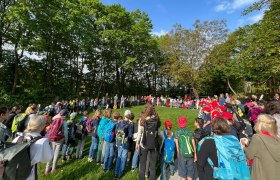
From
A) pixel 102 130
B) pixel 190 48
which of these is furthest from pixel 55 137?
pixel 190 48

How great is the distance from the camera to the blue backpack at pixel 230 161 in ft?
10.6

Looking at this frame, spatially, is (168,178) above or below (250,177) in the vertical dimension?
below

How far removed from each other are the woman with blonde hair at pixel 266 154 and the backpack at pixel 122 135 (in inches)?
139

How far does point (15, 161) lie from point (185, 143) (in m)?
3.58

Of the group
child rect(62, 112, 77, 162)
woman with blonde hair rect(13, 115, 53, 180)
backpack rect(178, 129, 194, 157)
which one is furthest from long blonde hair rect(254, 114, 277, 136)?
child rect(62, 112, 77, 162)

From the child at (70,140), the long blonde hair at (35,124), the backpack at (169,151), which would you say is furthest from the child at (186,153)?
the child at (70,140)

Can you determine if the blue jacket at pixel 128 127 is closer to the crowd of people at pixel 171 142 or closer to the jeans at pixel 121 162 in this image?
the crowd of people at pixel 171 142

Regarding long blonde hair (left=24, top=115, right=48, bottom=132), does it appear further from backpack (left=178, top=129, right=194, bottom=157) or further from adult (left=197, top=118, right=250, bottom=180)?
backpack (left=178, top=129, right=194, bottom=157)

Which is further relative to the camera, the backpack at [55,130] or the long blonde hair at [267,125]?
the backpack at [55,130]

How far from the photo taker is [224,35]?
3122 centimetres

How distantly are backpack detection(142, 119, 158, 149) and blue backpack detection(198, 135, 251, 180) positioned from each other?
1.91 metres

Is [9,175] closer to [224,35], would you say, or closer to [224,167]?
[224,167]

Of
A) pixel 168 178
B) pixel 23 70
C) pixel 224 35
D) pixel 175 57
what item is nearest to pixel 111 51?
pixel 175 57

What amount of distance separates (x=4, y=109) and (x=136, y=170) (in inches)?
166
